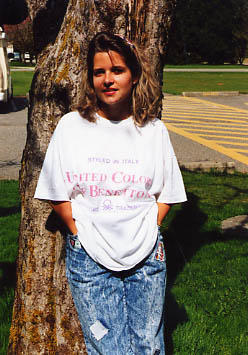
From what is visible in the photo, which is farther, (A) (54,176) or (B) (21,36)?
(B) (21,36)

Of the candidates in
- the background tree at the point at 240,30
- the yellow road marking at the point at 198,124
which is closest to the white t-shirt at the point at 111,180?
the yellow road marking at the point at 198,124

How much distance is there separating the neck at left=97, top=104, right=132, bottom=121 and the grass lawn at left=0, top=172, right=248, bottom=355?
167 centimetres

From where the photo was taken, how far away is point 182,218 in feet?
18.1

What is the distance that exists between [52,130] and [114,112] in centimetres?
48

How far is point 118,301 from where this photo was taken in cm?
206

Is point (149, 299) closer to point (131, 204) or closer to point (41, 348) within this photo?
point (131, 204)

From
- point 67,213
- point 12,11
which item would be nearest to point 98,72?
point 67,213

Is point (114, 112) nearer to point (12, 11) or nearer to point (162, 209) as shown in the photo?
point (162, 209)

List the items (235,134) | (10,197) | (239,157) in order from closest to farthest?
(10,197) → (239,157) → (235,134)

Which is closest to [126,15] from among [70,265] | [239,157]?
[70,265]

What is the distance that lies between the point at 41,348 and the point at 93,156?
120cm

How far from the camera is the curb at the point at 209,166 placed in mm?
8023

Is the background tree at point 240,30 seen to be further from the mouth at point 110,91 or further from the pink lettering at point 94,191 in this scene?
the pink lettering at point 94,191

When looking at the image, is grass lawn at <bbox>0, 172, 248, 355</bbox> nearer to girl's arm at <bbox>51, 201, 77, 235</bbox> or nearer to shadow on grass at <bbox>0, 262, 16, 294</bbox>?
shadow on grass at <bbox>0, 262, 16, 294</bbox>
